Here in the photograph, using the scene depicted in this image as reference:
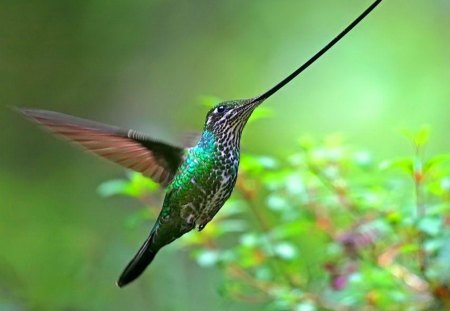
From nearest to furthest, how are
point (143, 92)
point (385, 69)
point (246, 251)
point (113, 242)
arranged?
point (246, 251), point (113, 242), point (385, 69), point (143, 92)

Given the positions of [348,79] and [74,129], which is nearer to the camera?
[74,129]

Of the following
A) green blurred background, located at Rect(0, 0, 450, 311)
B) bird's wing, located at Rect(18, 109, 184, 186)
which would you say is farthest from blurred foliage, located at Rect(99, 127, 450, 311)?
green blurred background, located at Rect(0, 0, 450, 311)

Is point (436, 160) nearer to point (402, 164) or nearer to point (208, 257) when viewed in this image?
point (402, 164)

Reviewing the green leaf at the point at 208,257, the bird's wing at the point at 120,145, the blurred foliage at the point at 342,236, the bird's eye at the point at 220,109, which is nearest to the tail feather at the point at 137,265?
the bird's wing at the point at 120,145

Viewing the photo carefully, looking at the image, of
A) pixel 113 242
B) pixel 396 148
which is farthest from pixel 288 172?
pixel 396 148

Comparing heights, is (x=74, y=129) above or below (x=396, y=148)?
below

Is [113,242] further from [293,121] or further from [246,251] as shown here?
[246,251]

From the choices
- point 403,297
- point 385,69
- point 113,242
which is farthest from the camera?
point 385,69

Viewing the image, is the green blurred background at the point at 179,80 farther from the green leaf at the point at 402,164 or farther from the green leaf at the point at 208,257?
the green leaf at the point at 402,164

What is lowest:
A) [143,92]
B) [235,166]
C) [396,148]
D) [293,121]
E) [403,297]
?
[403,297]
